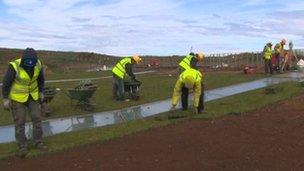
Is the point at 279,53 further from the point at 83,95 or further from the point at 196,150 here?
the point at 196,150

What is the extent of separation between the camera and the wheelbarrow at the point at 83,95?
64.2 ft

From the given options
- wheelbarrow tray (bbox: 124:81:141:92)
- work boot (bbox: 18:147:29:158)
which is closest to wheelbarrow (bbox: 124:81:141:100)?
wheelbarrow tray (bbox: 124:81:141:92)

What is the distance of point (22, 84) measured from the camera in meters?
12.5

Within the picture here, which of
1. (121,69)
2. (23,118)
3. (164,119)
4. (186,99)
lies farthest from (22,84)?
(121,69)

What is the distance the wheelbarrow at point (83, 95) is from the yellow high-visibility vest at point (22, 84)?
22.7 ft

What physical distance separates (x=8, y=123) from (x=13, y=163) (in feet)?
21.0

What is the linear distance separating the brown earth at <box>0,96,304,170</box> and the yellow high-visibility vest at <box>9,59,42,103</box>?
50.9 inches

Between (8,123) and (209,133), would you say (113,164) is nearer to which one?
(209,133)

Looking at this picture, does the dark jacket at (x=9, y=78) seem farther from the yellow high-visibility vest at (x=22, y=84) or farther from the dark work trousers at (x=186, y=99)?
the dark work trousers at (x=186, y=99)

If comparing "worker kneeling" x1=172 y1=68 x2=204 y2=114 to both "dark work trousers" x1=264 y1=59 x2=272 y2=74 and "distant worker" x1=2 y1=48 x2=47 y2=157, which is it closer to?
"distant worker" x1=2 y1=48 x2=47 y2=157

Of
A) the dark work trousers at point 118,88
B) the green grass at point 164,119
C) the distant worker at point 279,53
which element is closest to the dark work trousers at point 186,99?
the green grass at point 164,119

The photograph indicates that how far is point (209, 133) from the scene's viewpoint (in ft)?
45.8

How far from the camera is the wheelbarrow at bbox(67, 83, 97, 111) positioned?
19.6m

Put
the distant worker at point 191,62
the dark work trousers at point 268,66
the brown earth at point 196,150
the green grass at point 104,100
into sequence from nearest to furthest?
1. the brown earth at point 196,150
2. the distant worker at point 191,62
3. the green grass at point 104,100
4. the dark work trousers at point 268,66
